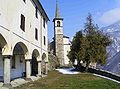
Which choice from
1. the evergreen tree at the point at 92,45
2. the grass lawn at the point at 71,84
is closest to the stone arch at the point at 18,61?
the grass lawn at the point at 71,84

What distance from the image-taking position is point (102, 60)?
4488 centimetres

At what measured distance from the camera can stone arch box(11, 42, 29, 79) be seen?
28250 millimetres

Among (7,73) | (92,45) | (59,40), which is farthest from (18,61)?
(59,40)

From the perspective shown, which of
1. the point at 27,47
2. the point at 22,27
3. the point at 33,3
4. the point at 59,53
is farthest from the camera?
the point at 59,53

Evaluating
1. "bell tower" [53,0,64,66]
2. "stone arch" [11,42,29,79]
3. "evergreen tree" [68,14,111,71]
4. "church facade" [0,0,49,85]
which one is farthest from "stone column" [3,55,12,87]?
"bell tower" [53,0,64,66]

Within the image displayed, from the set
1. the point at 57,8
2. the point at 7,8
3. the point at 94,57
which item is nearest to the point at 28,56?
the point at 7,8

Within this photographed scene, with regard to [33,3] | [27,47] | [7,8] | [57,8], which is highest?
[57,8]

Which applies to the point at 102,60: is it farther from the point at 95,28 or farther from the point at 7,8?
the point at 7,8

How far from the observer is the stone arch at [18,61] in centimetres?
2825

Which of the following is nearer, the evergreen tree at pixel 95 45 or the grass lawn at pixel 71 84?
the grass lawn at pixel 71 84

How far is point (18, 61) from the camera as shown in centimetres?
3262

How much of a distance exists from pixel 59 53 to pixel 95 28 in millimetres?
36481

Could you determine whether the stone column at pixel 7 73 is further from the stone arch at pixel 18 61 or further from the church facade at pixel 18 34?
the stone arch at pixel 18 61

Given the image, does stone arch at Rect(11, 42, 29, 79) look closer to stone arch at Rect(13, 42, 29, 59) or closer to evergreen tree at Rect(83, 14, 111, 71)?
stone arch at Rect(13, 42, 29, 59)
